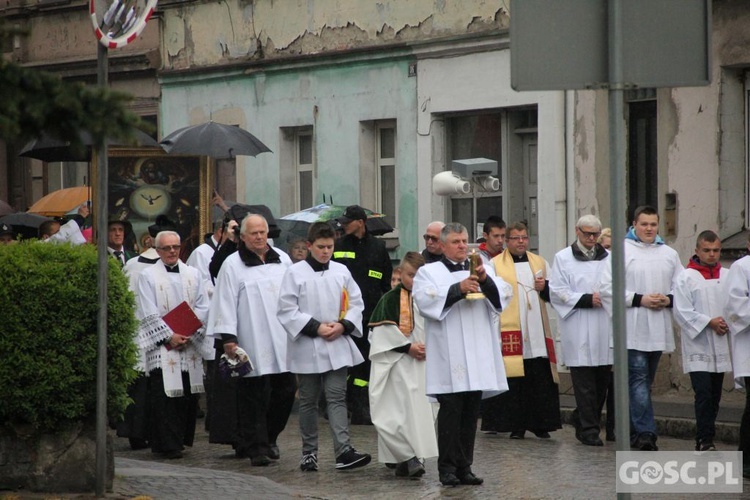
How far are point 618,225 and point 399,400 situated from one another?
5.97m

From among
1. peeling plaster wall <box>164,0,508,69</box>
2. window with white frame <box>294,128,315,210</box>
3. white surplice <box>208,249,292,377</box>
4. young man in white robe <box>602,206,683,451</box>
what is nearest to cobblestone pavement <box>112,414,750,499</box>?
young man in white robe <box>602,206,683,451</box>

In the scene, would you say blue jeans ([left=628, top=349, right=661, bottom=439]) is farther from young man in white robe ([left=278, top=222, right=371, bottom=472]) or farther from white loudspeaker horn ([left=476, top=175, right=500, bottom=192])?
white loudspeaker horn ([left=476, top=175, right=500, bottom=192])

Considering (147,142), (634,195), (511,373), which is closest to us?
(511,373)

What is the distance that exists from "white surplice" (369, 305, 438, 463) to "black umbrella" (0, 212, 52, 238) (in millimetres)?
12221

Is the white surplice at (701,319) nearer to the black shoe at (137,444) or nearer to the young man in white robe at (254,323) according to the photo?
the young man in white robe at (254,323)

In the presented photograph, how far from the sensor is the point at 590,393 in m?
14.6

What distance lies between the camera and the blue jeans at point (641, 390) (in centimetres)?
1375

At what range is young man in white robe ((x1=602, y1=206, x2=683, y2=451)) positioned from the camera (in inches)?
545

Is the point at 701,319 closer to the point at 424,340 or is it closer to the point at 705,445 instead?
the point at 705,445

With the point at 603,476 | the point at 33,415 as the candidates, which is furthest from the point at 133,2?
the point at 603,476

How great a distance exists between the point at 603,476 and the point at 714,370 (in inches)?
65.3

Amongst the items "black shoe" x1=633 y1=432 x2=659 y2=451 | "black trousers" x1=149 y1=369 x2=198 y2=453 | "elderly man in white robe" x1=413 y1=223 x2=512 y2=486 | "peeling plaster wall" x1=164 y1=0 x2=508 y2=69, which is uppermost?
"peeling plaster wall" x1=164 y1=0 x2=508 y2=69

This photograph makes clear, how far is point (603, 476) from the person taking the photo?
12.1m

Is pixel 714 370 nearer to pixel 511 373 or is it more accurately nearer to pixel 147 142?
pixel 511 373
